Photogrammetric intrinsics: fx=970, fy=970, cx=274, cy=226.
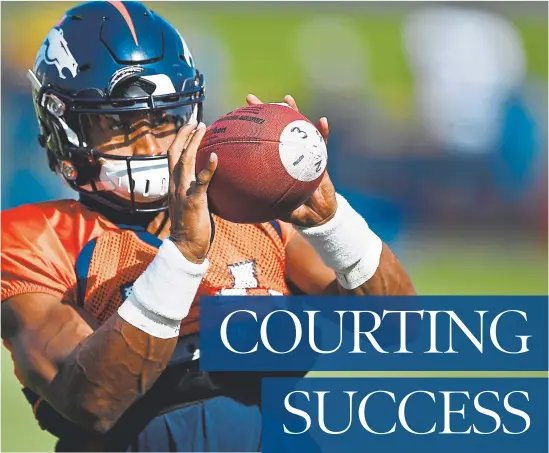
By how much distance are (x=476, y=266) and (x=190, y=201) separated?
538 cm

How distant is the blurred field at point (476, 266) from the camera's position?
6.54 meters

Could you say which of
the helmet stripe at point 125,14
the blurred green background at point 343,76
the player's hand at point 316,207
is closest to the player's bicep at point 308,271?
the player's hand at point 316,207

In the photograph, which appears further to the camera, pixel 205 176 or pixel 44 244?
pixel 44 244

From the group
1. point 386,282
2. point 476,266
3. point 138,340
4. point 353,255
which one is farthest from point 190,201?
point 476,266

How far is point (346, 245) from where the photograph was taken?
2271 millimetres

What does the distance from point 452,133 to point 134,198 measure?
590 cm

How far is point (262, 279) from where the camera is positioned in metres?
2.31

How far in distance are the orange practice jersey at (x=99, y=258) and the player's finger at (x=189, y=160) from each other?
374mm

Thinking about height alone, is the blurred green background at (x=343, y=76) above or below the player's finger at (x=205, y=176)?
below

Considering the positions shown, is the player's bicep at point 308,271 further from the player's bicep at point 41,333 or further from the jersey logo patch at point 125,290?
the player's bicep at point 41,333

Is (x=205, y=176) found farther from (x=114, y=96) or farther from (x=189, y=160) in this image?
(x=114, y=96)

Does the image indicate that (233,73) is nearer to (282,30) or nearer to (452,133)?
(282,30)

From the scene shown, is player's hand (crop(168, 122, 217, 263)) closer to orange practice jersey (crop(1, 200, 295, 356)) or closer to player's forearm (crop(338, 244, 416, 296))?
orange practice jersey (crop(1, 200, 295, 356))

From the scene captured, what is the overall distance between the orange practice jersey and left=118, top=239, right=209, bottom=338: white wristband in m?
0.24
